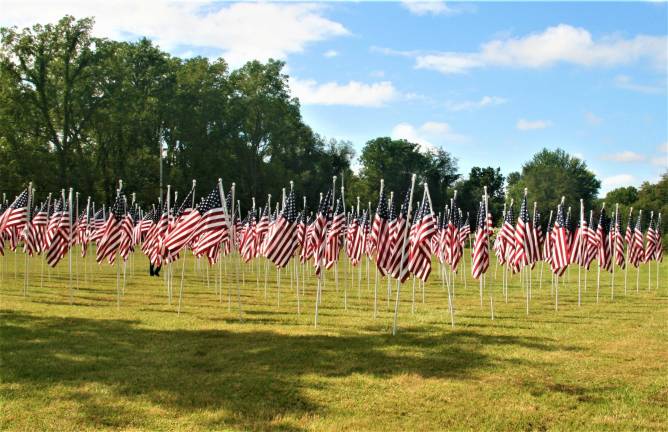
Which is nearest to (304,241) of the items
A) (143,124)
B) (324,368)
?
(324,368)

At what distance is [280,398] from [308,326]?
6143 millimetres

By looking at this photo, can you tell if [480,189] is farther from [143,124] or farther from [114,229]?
[114,229]

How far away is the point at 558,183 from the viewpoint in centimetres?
9500

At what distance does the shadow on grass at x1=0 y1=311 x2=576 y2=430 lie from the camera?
29.7ft

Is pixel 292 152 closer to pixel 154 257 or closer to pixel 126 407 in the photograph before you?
pixel 154 257

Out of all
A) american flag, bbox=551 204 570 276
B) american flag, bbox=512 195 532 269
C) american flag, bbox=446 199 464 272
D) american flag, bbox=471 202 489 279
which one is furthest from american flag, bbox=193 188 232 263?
american flag, bbox=551 204 570 276

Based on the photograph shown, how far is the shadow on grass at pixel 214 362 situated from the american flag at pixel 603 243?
10.3 metres

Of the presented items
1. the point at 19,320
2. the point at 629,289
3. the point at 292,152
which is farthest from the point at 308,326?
the point at 292,152

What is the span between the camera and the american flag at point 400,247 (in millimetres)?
14328

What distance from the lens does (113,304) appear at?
1945cm

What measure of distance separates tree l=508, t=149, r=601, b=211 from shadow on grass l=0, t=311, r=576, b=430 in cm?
7128

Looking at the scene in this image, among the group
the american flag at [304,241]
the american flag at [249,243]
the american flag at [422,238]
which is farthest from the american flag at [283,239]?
the american flag at [249,243]

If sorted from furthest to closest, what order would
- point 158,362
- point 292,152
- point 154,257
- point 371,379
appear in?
1. point 292,152
2. point 154,257
3. point 158,362
4. point 371,379

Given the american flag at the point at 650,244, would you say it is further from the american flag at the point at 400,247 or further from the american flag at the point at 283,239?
the american flag at the point at 283,239
